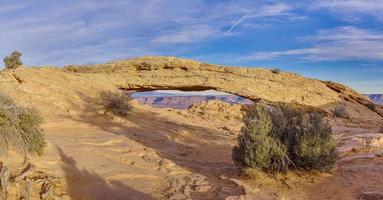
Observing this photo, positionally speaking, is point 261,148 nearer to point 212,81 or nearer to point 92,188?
point 92,188

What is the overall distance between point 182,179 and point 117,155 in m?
1.78

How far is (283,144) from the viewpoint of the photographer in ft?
25.6

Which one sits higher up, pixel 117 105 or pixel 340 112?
pixel 117 105

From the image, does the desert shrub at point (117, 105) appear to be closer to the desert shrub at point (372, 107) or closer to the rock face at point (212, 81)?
the rock face at point (212, 81)

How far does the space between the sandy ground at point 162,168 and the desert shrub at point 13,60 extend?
25.6 ft

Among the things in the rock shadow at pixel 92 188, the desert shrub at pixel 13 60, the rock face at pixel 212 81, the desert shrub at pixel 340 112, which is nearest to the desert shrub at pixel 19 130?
the rock shadow at pixel 92 188

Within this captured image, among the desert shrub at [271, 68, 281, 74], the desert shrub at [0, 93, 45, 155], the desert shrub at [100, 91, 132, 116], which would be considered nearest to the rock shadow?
the desert shrub at [0, 93, 45, 155]

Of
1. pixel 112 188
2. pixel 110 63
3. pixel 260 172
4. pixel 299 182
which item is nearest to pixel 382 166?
pixel 299 182

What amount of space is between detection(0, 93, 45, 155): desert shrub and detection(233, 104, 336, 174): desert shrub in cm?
376

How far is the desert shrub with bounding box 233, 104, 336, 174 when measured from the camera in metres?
7.49

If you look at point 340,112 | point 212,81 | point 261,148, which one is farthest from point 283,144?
point 340,112

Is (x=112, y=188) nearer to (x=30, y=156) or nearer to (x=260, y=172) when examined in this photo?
(x=30, y=156)

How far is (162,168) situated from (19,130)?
2.82 meters

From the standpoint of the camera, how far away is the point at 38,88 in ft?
45.9
